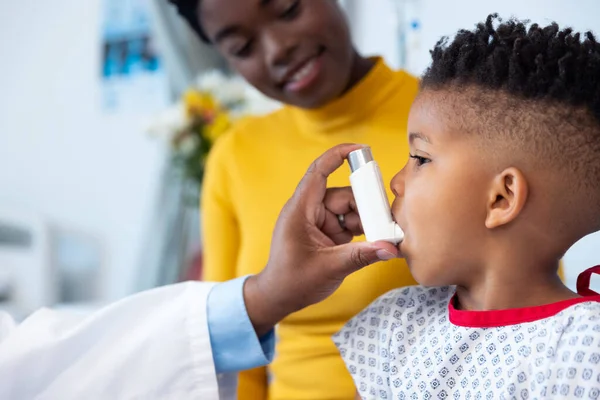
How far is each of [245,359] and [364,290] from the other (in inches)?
7.5

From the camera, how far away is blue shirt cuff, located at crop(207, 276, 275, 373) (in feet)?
2.86

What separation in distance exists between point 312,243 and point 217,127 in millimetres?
1172

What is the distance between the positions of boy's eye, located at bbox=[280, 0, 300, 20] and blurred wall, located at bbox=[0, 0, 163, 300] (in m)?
1.73

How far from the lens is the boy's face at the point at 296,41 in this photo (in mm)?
988

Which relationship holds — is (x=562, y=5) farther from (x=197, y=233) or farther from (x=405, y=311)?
(x=197, y=233)

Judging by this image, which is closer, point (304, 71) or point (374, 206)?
point (374, 206)

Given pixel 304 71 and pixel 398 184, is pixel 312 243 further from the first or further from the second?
pixel 304 71

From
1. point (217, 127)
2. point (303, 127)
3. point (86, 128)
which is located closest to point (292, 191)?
point (303, 127)

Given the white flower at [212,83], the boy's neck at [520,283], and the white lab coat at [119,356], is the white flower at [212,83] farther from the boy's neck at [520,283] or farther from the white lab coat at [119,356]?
the boy's neck at [520,283]

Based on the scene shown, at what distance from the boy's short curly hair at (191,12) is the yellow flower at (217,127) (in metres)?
0.70

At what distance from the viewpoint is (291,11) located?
3.28 ft

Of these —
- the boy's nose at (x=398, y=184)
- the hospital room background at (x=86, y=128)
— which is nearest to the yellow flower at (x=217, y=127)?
the hospital room background at (x=86, y=128)

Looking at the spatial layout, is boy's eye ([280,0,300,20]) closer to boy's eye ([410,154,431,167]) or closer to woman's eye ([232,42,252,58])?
woman's eye ([232,42,252,58])

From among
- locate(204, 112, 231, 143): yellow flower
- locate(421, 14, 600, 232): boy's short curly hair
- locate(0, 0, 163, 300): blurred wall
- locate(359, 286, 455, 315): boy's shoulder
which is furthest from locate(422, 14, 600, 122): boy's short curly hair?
locate(0, 0, 163, 300): blurred wall
